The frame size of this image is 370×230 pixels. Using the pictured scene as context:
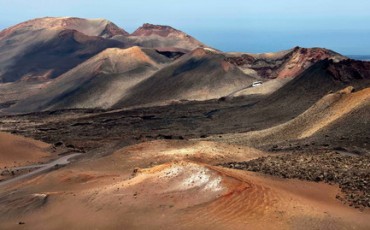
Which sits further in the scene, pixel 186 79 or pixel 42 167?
pixel 186 79

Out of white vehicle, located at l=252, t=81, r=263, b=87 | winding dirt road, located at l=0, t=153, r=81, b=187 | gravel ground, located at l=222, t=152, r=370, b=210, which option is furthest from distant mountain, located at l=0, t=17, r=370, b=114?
gravel ground, located at l=222, t=152, r=370, b=210

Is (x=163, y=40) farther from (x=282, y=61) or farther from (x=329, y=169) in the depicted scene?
→ (x=329, y=169)

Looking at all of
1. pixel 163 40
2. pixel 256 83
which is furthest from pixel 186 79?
pixel 163 40

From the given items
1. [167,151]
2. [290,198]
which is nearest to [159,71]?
[167,151]

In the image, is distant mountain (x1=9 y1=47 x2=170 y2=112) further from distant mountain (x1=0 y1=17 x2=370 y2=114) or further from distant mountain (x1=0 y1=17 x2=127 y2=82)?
distant mountain (x1=0 y1=17 x2=127 y2=82)

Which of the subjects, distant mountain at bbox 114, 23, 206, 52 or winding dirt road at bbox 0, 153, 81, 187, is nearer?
winding dirt road at bbox 0, 153, 81, 187

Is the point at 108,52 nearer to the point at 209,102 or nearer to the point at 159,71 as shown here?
the point at 159,71
